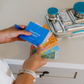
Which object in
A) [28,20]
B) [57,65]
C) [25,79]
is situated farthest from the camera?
[28,20]

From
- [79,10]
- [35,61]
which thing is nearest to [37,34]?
[35,61]

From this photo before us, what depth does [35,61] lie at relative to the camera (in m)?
0.57

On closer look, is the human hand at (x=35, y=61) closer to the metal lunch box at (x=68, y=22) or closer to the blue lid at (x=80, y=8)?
the metal lunch box at (x=68, y=22)

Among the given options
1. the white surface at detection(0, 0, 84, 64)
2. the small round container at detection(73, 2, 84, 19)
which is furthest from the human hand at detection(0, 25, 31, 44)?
the small round container at detection(73, 2, 84, 19)

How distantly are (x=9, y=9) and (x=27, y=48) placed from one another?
38 cm

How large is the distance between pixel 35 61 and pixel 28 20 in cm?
33

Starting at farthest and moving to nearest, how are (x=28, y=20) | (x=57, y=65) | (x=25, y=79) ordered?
1. (x=28, y=20)
2. (x=57, y=65)
3. (x=25, y=79)

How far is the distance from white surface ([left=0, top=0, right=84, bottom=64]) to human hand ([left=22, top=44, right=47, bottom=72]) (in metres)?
0.05

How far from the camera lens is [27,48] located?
65 cm

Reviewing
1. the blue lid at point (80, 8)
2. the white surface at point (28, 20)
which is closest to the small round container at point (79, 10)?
the blue lid at point (80, 8)

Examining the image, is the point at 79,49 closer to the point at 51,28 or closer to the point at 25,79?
the point at 51,28

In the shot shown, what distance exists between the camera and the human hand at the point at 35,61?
56 centimetres

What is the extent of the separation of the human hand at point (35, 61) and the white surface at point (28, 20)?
52mm

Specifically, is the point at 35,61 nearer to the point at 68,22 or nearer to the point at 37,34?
A: the point at 37,34
